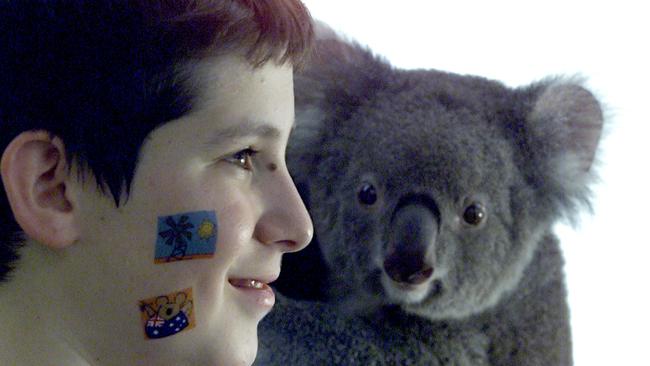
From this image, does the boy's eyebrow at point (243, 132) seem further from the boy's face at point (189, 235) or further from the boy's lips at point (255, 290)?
the boy's lips at point (255, 290)

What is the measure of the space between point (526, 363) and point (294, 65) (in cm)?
78

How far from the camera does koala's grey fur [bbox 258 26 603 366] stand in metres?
1.25

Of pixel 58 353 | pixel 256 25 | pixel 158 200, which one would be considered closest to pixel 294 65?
pixel 256 25

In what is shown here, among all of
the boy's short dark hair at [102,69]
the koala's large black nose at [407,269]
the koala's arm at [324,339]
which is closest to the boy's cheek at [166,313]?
the boy's short dark hair at [102,69]

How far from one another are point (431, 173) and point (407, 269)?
0.16m

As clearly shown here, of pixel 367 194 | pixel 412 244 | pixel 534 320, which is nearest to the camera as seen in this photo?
pixel 412 244

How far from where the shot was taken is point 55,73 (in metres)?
0.77

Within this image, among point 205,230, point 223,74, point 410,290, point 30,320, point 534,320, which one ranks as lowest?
point 534,320

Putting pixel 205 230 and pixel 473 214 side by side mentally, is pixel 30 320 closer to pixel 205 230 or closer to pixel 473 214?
pixel 205 230

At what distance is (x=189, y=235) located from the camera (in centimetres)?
79

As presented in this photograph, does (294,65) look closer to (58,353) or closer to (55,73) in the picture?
(55,73)

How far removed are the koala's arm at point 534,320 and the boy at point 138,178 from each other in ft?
2.18

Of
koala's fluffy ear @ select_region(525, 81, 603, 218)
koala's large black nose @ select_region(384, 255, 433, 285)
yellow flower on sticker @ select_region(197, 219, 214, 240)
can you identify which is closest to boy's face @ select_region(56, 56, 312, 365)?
yellow flower on sticker @ select_region(197, 219, 214, 240)

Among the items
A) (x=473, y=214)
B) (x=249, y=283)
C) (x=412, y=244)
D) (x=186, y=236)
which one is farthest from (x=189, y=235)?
(x=473, y=214)
